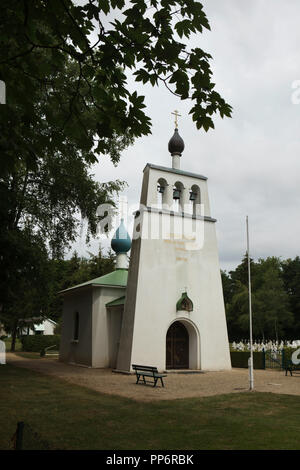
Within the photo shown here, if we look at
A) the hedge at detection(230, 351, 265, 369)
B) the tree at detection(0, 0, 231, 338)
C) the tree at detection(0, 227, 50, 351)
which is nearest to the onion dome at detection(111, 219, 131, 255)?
the hedge at detection(230, 351, 265, 369)

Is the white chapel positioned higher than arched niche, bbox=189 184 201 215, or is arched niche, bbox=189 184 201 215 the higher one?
arched niche, bbox=189 184 201 215

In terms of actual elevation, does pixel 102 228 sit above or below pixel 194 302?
above

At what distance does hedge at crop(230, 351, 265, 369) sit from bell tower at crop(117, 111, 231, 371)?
2937 mm

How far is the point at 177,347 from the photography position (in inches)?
872

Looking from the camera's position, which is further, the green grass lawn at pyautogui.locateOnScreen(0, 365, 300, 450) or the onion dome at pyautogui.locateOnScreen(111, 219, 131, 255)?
the onion dome at pyautogui.locateOnScreen(111, 219, 131, 255)

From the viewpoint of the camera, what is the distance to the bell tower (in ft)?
67.6

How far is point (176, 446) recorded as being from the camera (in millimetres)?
6754

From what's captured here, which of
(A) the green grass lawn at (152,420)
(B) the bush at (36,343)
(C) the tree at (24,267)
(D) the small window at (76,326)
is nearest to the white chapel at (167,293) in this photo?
(D) the small window at (76,326)

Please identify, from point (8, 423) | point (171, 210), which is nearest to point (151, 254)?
point (171, 210)

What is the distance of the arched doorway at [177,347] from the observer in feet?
72.0

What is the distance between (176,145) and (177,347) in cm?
1139

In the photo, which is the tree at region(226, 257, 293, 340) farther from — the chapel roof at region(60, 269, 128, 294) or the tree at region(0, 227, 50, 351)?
the tree at region(0, 227, 50, 351)

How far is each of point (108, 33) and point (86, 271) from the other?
4115 centimetres

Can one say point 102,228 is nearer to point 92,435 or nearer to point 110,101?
point 92,435
